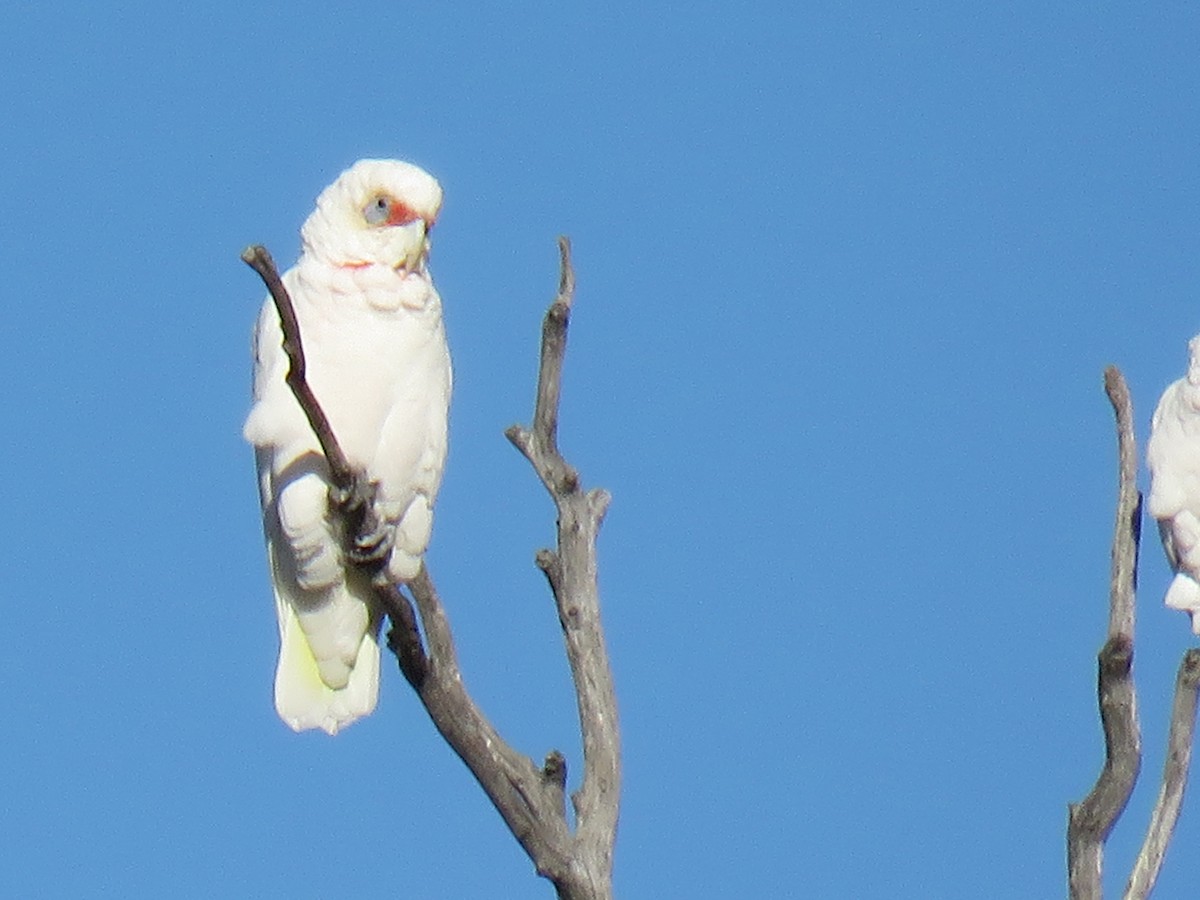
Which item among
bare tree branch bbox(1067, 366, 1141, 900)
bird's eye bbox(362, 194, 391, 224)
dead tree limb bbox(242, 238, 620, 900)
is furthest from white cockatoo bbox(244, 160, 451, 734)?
bare tree branch bbox(1067, 366, 1141, 900)

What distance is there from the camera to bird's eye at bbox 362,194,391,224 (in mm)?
4105

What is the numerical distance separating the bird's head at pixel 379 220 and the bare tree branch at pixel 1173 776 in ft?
5.80

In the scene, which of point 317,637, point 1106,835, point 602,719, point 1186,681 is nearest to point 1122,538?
point 1186,681

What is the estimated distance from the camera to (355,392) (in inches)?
156

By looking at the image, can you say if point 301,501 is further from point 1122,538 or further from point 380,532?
point 1122,538

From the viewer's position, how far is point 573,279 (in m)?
3.89

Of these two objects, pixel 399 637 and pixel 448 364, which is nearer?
pixel 399 637

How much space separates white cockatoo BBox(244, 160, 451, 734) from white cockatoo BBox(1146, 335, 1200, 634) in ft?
6.48

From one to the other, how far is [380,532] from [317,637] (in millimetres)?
396

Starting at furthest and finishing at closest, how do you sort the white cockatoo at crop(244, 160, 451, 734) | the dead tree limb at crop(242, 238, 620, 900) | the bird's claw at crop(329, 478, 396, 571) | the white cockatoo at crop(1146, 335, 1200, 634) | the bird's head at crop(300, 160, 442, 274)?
the white cockatoo at crop(1146, 335, 1200, 634) → the bird's head at crop(300, 160, 442, 274) → the white cockatoo at crop(244, 160, 451, 734) → the dead tree limb at crop(242, 238, 620, 900) → the bird's claw at crop(329, 478, 396, 571)

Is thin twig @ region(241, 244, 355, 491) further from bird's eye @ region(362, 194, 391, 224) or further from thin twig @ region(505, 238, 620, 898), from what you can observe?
bird's eye @ region(362, 194, 391, 224)

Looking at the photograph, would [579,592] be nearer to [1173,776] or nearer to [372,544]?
[372,544]

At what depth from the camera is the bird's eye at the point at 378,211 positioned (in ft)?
13.5

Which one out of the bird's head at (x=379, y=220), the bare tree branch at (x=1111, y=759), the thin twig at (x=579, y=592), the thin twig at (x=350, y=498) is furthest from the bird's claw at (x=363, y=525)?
the bare tree branch at (x=1111, y=759)
